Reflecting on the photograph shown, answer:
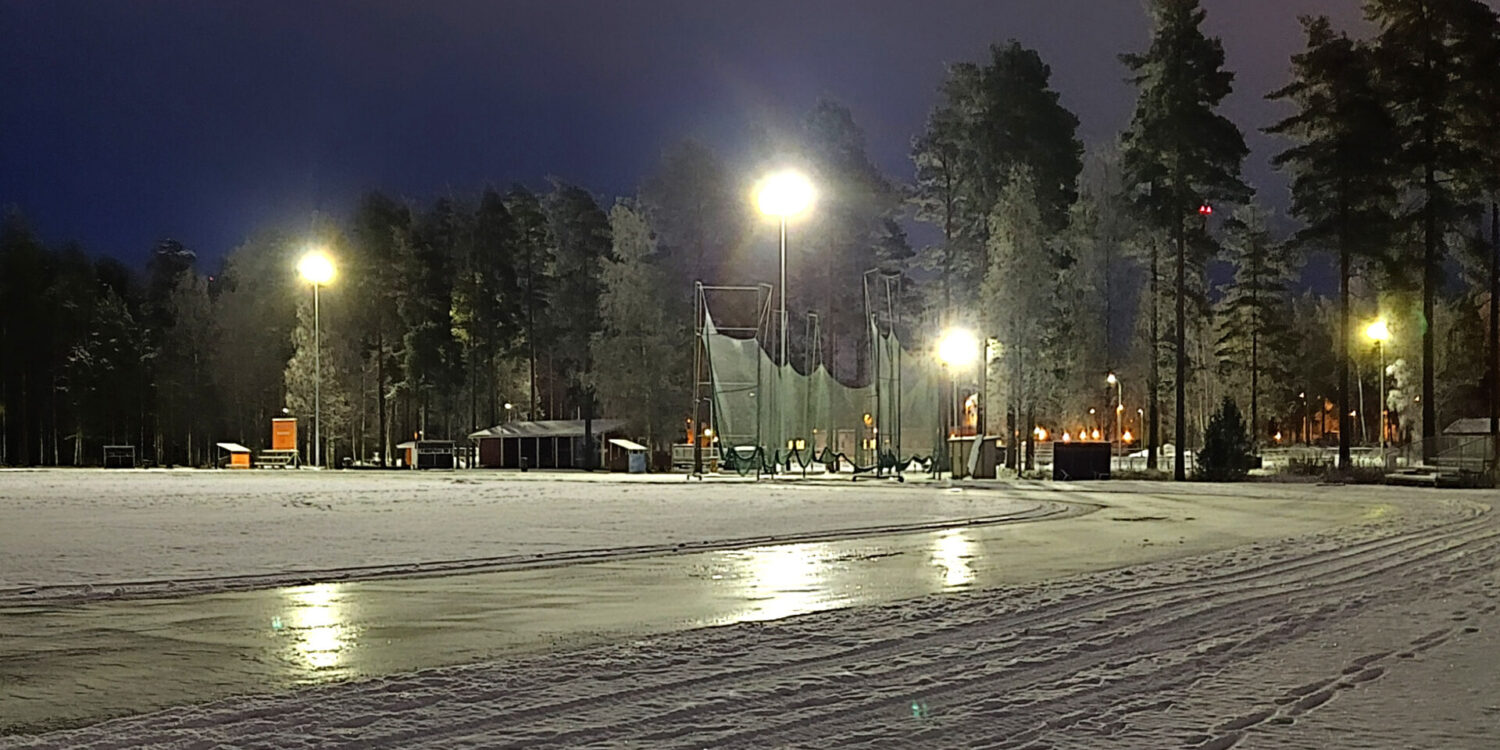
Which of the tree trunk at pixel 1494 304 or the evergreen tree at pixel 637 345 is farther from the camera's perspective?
the evergreen tree at pixel 637 345

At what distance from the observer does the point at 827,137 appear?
2446 inches

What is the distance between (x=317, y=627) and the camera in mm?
9375

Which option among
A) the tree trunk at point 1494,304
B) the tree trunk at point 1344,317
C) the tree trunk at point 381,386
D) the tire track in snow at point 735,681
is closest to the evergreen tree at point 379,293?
the tree trunk at point 381,386

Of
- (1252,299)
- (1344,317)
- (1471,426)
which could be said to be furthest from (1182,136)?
(1252,299)

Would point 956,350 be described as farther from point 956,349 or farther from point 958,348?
point 958,348

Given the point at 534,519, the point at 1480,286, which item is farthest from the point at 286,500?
the point at 1480,286

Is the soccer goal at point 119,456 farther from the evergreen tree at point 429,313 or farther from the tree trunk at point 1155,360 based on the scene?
the tree trunk at point 1155,360

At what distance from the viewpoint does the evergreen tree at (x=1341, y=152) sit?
40.9 m

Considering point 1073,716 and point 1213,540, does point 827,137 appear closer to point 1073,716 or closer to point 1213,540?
point 1213,540

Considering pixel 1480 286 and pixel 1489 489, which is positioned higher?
pixel 1480 286

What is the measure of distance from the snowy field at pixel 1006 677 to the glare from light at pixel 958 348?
1169 inches

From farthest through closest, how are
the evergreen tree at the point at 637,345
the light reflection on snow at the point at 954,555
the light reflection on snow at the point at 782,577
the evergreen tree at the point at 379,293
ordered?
the evergreen tree at the point at 379,293
the evergreen tree at the point at 637,345
the light reflection on snow at the point at 954,555
the light reflection on snow at the point at 782,577

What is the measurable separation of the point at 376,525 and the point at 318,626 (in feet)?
34.5

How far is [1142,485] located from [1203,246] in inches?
587
